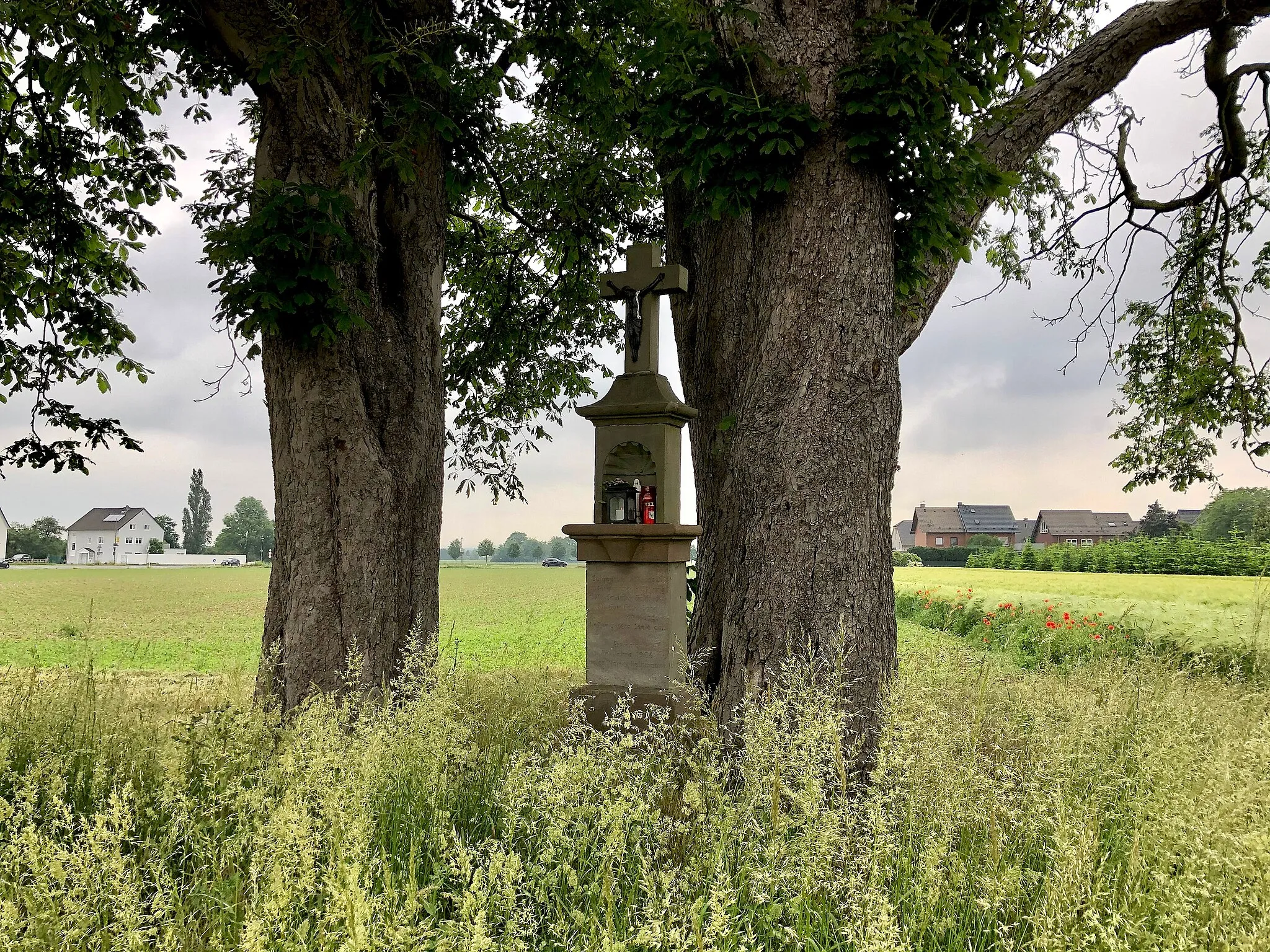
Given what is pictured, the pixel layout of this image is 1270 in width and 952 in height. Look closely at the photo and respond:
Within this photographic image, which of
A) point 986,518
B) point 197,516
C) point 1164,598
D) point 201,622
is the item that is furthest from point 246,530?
point 1164,598

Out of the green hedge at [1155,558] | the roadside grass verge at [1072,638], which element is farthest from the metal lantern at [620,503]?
the green hedge at [1155,558]

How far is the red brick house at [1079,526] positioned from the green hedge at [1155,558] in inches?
1455

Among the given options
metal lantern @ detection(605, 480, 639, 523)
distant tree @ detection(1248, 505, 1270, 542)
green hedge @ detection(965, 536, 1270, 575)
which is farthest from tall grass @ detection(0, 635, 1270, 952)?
distant tree @ detection(1248, 505, 1270, 542)

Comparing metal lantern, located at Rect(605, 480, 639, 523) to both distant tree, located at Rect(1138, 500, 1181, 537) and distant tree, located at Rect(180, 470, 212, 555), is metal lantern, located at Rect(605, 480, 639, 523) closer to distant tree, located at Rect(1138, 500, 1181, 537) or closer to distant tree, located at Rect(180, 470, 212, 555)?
distant tree, located at Rect(1138, 500, 1181, 537)

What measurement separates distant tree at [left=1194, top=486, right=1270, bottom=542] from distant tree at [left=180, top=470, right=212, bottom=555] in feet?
254

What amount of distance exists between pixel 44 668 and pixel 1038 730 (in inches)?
550

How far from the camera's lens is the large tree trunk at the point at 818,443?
14.9ft

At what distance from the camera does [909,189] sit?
5.12 m

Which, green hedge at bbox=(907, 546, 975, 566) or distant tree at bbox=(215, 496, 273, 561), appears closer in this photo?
green hedge at bbox=(907, 546, 975, 566)

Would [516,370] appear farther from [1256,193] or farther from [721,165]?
[1256,193]

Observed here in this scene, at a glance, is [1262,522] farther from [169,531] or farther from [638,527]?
[169,531]

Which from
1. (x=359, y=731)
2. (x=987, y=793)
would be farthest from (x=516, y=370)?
(x=987, y=793)

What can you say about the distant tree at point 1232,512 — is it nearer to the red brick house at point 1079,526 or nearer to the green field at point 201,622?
the red brick house at point 1079,526

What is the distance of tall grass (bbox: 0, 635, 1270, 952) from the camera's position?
201 centimetres
